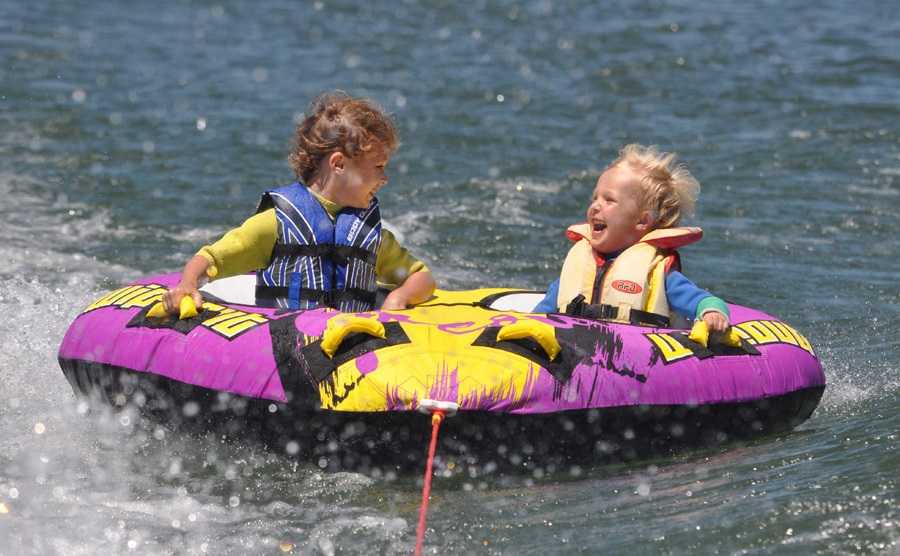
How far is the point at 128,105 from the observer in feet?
40.3

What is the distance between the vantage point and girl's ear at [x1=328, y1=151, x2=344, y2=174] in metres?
5.54

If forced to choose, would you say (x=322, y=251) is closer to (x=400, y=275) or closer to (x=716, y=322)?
(x=400, y=275)

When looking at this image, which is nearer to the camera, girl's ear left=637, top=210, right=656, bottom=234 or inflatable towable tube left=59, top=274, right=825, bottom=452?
inflatable towable tube left=59, top=274, right=825, bottom=452

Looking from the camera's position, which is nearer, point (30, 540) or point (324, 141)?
point (30, 540)

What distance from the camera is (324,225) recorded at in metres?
5.50

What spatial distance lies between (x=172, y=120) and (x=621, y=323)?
7.34m

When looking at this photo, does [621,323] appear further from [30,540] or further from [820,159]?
[820,159]

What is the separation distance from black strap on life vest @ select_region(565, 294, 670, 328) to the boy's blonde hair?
411 mm

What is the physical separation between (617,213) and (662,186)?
0.22 m

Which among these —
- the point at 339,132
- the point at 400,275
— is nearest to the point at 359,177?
the point at 339,132

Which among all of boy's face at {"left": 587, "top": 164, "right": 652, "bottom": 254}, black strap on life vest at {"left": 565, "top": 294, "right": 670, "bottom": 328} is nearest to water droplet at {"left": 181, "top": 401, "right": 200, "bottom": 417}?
black strap on life vest at {"left": 565, "top": 294, "right": 670, "bottom": 328}

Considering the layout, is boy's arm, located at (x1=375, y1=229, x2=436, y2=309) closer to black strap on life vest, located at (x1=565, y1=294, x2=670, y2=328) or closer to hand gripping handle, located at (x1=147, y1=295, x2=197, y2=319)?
black strap on life vest, located at (x1=565, y1=294, x2=670, y2=328)

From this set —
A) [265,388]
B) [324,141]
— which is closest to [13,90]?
[324,141]

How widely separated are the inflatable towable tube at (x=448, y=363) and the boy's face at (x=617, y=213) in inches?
22.0
